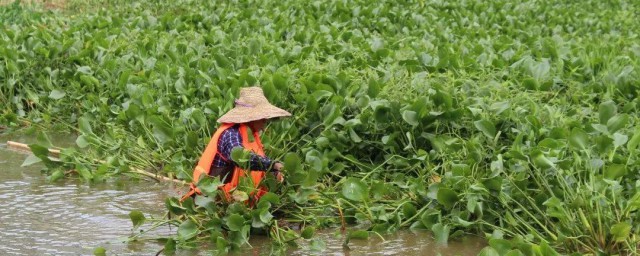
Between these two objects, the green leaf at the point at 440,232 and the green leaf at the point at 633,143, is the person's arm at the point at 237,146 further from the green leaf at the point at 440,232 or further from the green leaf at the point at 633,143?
the green leaf at the point at 633,143

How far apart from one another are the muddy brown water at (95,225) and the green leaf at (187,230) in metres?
0.10

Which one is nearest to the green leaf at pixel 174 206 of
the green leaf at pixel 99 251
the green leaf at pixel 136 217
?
the green leaf at pixel 136 217

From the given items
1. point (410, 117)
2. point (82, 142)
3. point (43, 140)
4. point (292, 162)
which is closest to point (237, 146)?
point (292, 162)

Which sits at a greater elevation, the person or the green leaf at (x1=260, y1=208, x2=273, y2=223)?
the person

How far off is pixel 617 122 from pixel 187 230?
214 centimetres

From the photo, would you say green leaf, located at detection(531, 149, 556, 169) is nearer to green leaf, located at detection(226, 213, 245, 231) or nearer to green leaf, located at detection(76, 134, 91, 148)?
green leaf, located at detection(226, 213, 245, 231)

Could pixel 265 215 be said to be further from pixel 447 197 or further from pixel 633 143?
pixel 633 143

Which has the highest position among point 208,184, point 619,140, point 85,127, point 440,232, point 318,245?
point 208,184

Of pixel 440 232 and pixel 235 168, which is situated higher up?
pixel 235 168

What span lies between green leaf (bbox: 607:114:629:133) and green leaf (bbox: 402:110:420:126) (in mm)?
991

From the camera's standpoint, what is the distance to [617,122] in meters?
5.09

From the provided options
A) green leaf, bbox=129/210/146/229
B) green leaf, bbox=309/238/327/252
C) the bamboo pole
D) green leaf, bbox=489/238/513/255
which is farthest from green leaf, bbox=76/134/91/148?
green leaf, bbox=489/238/513/255

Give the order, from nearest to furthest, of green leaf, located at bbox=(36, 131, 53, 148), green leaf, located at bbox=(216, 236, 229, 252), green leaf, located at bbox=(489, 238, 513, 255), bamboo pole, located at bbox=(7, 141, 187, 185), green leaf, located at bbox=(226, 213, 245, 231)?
green leaf, located at bbox=(489, 238, 513, 255)
green leaf, located at bbox=(216, 236, 229, 252)
green leaf, located at bbox=(226, 213, 245, 231)
green leaf, located at bbox=(36, 131, 53, 148)
bamboo pole, located at bbox=(7, 141, 187, 185)

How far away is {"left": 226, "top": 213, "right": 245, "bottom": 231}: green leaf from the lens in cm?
467
